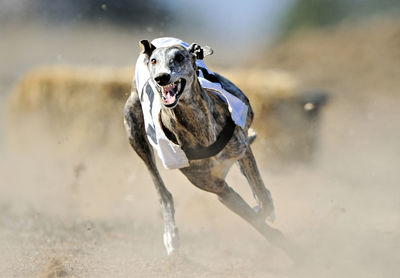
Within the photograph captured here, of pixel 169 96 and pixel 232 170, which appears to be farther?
pixel 232 170

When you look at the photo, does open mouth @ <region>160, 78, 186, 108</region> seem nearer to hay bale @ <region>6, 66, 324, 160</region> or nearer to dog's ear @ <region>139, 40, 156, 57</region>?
dog's ear @ <region>139, 40, 156, 57</region>

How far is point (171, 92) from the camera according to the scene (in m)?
3.14

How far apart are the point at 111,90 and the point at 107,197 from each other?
7.13ft

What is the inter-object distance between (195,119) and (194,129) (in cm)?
9

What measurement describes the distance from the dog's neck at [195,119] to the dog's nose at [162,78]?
32cm

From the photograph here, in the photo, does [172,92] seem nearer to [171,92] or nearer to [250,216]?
[171,92]

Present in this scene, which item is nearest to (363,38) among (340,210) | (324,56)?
(324,56)

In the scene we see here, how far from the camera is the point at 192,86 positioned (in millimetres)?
3357

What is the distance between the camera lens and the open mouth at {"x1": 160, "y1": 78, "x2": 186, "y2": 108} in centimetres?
310

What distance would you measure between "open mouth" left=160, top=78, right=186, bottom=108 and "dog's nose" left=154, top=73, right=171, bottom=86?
90 millimetres

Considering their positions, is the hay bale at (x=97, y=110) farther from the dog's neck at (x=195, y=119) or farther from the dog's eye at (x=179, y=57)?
the dog's eye at (x=179, y=57)

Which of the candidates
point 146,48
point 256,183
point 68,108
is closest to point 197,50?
point 146,48

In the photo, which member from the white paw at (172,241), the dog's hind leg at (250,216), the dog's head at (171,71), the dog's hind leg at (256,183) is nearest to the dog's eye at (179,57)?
the dog's head at (171,71)

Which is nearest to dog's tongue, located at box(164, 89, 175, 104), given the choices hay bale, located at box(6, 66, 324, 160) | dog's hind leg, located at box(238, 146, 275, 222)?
dog's hind leg, located at box(238, 146, 275, 222)
